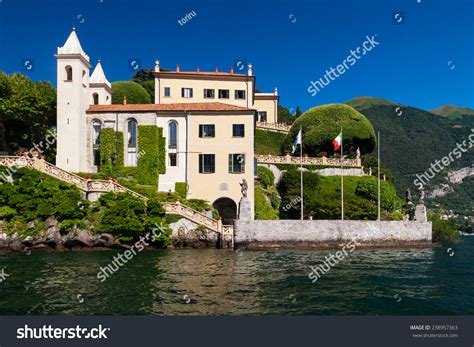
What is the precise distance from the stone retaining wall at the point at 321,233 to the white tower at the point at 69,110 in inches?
727

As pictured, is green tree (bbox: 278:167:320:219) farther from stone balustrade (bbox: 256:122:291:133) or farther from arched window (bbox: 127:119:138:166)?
stone balustrade (bbox: 256:122:291:133)

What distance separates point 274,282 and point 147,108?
2838 cm

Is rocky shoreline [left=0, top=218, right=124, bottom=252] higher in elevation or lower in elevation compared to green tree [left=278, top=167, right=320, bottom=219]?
lower

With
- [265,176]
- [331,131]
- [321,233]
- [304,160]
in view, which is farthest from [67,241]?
[331,131]

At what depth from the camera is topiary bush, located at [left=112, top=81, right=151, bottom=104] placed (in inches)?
2741

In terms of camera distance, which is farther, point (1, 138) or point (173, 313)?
point (1, 138)

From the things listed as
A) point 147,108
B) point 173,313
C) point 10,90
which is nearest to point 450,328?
point 173,313

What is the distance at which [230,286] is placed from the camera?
63.3 ft

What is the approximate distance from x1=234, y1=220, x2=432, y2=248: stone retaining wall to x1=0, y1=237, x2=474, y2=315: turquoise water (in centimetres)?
587

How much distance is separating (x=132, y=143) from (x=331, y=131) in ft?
93.4

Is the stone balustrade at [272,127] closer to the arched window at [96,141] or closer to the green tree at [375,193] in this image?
the green tree at [375,193]

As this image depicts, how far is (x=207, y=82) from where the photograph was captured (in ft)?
185

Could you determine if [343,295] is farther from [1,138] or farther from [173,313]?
[1,138]

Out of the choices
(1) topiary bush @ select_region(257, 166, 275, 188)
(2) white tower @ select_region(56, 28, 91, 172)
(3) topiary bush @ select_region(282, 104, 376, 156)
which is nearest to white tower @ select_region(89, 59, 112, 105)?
(2) white tower @ select_region(56, 28, 91, 172)
